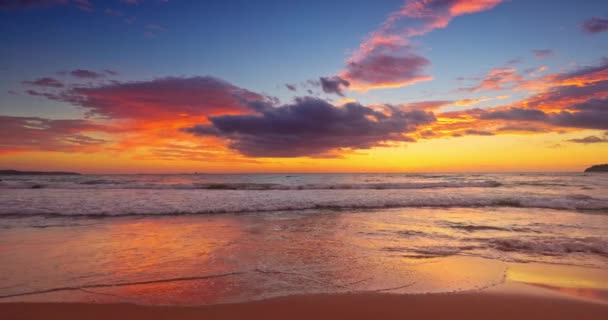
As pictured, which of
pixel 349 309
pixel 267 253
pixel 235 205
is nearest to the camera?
pixel 349 309

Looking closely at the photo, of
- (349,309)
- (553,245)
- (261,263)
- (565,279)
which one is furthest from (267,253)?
(553,245)

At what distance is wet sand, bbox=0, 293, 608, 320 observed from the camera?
12.1ft

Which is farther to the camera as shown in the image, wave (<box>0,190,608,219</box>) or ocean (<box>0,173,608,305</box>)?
wave (<box>0,190,608,219</box>)

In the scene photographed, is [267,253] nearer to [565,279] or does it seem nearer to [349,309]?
[349,309]

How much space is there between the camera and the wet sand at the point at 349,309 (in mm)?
3686

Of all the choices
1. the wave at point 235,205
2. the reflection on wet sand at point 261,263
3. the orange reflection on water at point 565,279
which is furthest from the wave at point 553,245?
the wave at point 235,205

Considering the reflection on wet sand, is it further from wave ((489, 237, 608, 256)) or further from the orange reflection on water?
wave ((489, 237, 608, 256))

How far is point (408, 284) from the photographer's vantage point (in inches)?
185

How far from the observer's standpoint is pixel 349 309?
12.6 feet

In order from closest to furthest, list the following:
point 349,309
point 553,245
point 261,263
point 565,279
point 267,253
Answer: point 349,309 < point 565,279 < point 261,263 < point 267,253 < point 553,245

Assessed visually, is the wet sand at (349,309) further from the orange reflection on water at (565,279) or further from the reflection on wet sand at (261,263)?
the orange reflection on water at (565,279)

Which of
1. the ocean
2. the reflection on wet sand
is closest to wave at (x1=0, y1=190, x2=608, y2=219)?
the ocean

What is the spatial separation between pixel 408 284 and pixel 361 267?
3.30 ft

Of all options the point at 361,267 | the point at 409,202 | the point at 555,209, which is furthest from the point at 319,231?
the point at 555,209
